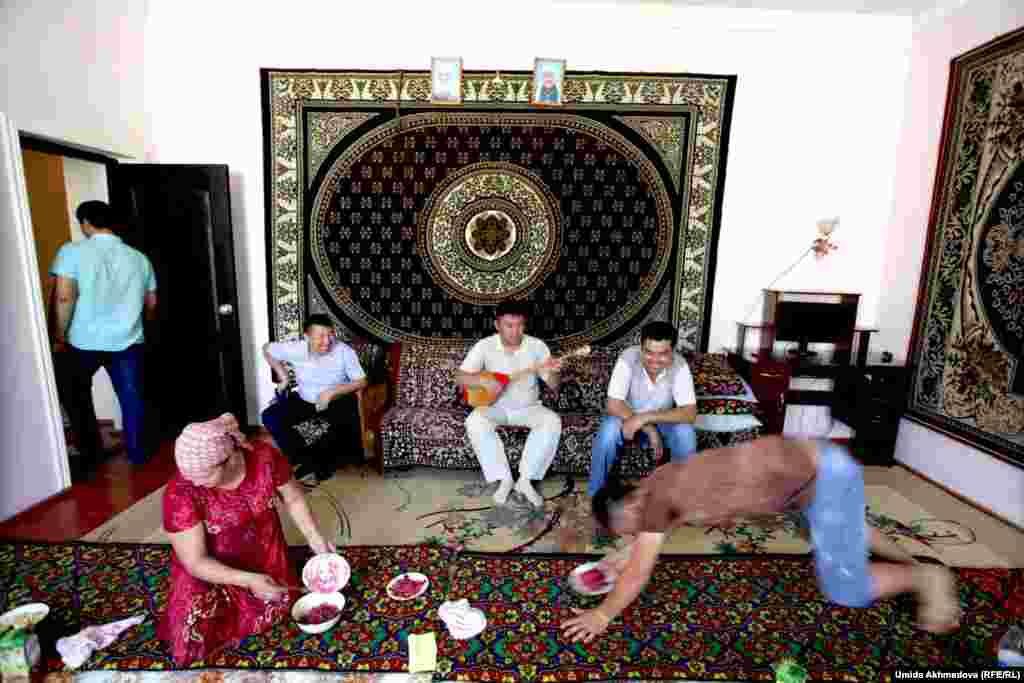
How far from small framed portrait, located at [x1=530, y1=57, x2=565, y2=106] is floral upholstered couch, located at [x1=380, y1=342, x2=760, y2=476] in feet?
5.86

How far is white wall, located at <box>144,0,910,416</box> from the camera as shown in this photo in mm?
3354

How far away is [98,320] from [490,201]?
251cm

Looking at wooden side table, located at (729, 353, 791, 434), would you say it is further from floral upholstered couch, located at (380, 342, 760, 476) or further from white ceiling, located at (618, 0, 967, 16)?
white ceiling, located at (618, 0, 967, 16)

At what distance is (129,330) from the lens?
3025mm

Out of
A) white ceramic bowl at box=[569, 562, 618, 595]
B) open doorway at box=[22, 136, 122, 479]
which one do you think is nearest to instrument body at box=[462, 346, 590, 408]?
white ceramic bowl at box=[569, 562, 618, 595]

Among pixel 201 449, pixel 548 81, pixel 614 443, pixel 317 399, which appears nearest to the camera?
pixel 201 449

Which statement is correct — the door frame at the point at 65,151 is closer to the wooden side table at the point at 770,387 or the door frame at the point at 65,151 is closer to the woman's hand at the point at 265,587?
the woman's hand at the point at 265,587

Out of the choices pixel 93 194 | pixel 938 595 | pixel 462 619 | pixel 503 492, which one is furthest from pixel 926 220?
pixel 93 194

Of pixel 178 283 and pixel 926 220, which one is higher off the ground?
pixel 926 220

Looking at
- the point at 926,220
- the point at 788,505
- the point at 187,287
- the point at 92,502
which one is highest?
the point at 926,220

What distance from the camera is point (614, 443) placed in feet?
8.82

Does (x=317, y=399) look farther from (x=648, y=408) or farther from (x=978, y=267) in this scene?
(x=978, y=267)

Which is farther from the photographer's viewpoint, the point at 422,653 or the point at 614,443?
the point at 614,443

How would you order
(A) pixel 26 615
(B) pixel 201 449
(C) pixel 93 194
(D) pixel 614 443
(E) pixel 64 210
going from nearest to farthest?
(B) pixel 201 449 < (A) pixel 26 615 < (D) pixel 614 443 < (C) pixel 93 194 < (E) pixel 64 210
